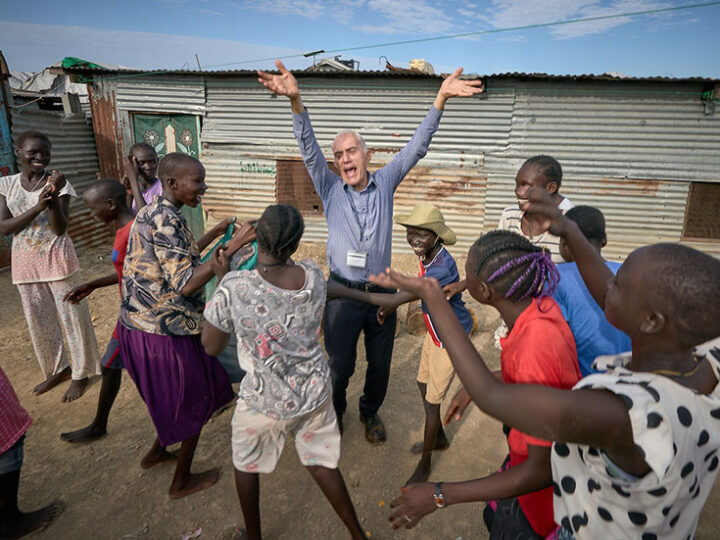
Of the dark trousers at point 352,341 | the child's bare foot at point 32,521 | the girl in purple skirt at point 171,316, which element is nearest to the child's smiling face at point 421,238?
the dark trousers at point 352,341

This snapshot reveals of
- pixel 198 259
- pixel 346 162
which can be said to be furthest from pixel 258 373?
pixel 346 162

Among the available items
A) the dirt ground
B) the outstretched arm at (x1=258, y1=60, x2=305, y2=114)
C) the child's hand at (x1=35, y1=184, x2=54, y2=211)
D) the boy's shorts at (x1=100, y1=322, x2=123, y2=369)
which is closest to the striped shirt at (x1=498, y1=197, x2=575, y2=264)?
the dirt ground

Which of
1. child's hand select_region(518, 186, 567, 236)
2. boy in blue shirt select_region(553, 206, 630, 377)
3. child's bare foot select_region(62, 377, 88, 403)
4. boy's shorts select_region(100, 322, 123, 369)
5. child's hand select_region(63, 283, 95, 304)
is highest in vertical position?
child's hand select_region(518, 186, 567, 236)

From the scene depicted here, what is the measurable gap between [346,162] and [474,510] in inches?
101

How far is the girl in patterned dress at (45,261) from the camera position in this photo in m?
3.61

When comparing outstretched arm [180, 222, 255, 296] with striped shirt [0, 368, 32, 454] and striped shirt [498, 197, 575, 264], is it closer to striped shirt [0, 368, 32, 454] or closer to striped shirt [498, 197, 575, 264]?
striped shirt [0, 368, 32, 454]

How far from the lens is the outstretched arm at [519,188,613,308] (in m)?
1.85

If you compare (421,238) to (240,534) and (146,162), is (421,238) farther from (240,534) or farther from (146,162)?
(146,162)

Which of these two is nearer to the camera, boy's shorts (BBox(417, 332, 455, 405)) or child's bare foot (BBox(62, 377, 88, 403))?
boy's shorts (BBox(417, 332, 455, 405))

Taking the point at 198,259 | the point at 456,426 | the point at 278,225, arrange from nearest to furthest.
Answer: the point at 278,225 < the point at 198,259 < the point at 456,426

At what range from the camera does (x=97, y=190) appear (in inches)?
115

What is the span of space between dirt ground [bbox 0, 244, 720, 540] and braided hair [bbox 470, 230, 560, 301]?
1899 millimetres

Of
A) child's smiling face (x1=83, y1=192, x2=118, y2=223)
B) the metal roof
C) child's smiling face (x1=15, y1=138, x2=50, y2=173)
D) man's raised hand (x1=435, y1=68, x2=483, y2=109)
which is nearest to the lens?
child's smiling face (x1=83, y1=192, x2=118, y2=223)

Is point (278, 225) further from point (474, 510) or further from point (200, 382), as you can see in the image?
point (474, 510)
